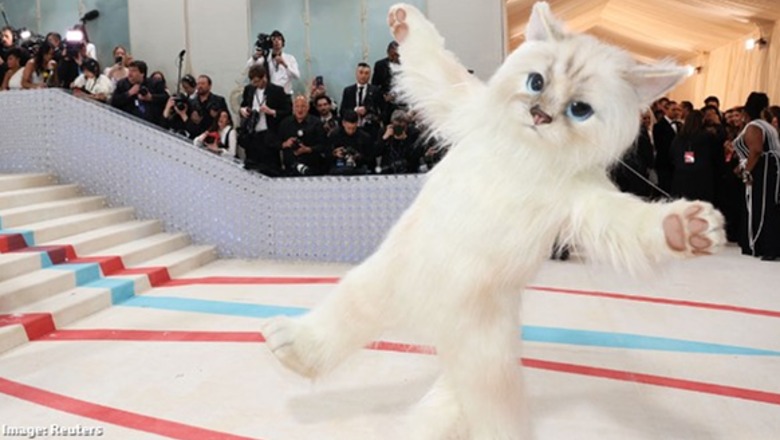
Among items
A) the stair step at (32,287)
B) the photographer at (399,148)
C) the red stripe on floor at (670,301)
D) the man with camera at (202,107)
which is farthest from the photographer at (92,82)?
the red stripe on floor at (670,301)

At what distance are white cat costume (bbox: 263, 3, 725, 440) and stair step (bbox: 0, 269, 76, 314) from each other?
7.86ft

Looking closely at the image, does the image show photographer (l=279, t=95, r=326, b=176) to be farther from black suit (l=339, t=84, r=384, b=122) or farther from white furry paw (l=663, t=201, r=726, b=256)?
white furry paw (l=663, t=201, r=726, b=256)

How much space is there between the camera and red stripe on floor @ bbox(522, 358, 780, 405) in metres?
2.36

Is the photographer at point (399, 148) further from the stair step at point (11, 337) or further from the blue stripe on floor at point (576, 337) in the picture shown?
the stair step at point (11, 337)

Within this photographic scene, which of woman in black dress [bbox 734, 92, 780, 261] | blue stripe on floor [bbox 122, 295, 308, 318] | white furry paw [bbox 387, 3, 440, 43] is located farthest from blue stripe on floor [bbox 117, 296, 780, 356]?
woman in black dress [bbox 734, 92, 780, 261]

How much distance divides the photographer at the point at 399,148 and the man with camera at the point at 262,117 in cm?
106

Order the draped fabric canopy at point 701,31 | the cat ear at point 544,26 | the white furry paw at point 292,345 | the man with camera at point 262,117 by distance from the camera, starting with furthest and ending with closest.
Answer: the draped fabric canopy at point 701,31 → the man with camera at point 262,117 → the white furry paw at point 292,345 → the cat ear at point 544,26

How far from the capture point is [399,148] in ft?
16.6

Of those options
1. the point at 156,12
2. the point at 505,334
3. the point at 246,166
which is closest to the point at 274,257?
the point at 246,166

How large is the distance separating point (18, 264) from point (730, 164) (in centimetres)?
578

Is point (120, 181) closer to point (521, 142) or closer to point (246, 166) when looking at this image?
point (246, 166)

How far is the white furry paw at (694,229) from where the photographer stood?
112 centimetres

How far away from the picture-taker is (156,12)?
812 cm

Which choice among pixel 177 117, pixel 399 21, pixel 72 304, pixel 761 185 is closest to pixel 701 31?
pixel 761 185
